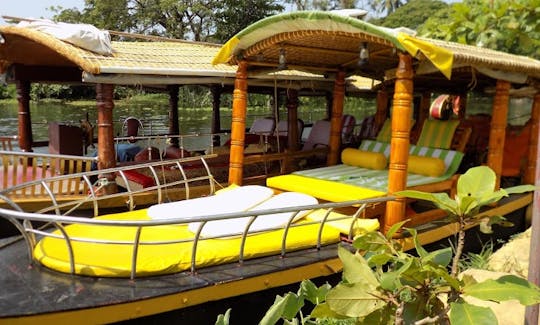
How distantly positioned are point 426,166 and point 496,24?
410 cm

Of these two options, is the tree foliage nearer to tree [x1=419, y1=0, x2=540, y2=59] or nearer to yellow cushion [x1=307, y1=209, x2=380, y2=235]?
tree [x1=419, y1=0, x2=540, y2=59]

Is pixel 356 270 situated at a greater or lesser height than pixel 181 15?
lesser

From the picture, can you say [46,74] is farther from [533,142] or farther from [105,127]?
[533,142]

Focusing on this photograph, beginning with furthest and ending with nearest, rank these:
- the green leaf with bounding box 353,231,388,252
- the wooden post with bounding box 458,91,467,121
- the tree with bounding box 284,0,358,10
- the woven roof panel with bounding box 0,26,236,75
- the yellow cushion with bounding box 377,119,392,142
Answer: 1. the tree with bounding box 284,0,358,10
2. the wooden post with bounding box 458,91,467,121
3. the yellow cushion with bounding box 377,119,392,142
4. the woven roof panel with bounding box 0,26,236,75
5. the green leaf with bounding box 353,231,388,252

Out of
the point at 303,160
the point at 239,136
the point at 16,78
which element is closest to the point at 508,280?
the point at 239,136

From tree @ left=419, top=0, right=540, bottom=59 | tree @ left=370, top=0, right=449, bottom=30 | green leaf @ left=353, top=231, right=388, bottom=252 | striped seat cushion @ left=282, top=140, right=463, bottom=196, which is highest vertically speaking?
tree @ left=370, top=0, right=449, bottom=30

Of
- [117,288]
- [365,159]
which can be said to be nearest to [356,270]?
[117,288]

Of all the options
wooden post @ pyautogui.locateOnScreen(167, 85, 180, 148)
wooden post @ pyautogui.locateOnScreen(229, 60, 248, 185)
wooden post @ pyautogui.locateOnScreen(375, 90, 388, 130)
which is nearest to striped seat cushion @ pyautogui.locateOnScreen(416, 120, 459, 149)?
wooden post @ pyautogui.locateOnScreen(375, 90, 388, 130)

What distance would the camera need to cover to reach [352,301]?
1732 mm

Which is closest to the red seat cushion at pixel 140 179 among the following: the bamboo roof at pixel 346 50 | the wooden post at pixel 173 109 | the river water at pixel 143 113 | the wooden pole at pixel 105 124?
the wooden pole at pixel 105 124

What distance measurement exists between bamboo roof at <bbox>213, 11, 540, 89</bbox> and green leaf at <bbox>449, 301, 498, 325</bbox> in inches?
113

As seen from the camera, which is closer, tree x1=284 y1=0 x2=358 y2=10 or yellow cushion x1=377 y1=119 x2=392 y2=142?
yellow cushion x1=377 y1=119 x2=392 y2=142

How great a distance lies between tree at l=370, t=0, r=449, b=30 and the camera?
46688 millimetres

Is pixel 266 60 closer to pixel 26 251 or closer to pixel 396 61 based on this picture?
pixel 396 61
